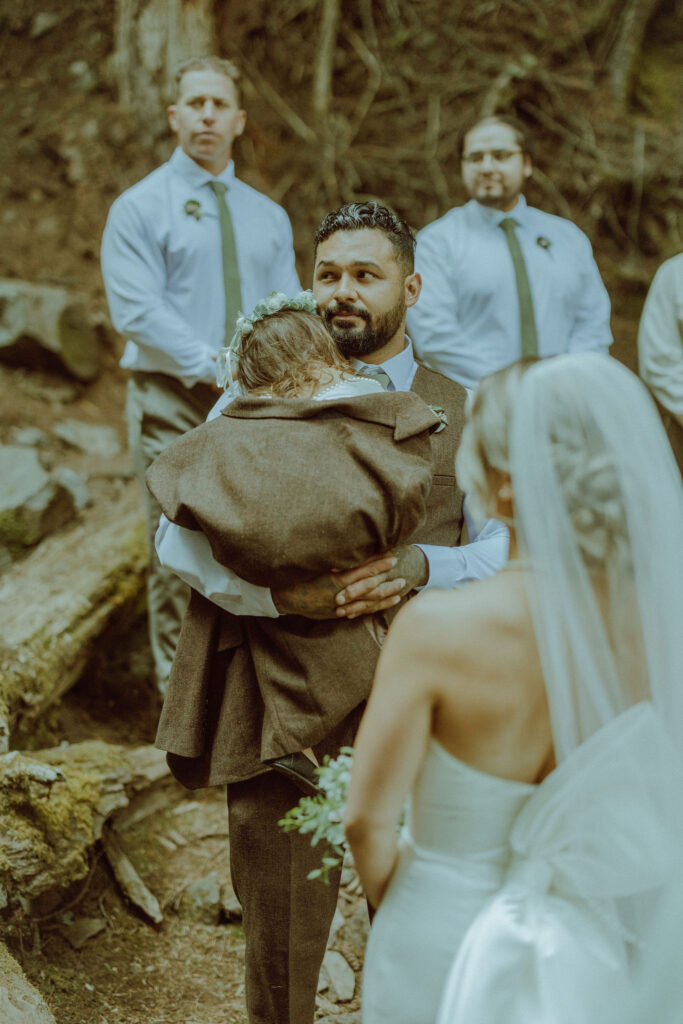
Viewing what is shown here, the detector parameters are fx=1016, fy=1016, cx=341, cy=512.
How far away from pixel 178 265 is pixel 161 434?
716 mm

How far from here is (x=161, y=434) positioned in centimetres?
433

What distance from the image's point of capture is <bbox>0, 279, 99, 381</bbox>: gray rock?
5.97 metres

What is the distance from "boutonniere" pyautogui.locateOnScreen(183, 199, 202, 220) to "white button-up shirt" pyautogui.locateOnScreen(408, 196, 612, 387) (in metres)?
1.03

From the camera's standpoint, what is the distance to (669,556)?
64.9 inches

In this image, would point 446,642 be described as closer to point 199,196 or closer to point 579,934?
point 579,934

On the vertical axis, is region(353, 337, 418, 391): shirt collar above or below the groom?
above

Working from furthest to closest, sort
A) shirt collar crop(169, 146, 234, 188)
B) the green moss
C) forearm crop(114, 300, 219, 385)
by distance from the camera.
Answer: shirt collar crop(169, 146, 234, 188), forearm crop(114, 300, 219, 385), the green moss

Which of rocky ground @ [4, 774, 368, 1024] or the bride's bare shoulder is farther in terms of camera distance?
rocky ground @ [4, 774, 368, 1024]

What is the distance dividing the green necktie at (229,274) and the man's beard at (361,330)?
4.87ft

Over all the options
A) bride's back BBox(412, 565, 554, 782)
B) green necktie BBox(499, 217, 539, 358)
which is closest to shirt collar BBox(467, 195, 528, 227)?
green necktie BBox(499, 217, 539, 358)

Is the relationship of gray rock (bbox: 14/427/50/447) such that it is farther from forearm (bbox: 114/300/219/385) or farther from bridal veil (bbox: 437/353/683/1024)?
bridal veil (bbox: 437/353/683/1024)

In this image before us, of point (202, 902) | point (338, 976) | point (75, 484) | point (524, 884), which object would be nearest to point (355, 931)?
point (338, 976)

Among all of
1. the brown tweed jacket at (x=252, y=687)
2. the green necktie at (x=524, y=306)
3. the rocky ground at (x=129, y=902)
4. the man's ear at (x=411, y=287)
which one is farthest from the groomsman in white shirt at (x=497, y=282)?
the brown tweed jacket at (x=252, y=687)

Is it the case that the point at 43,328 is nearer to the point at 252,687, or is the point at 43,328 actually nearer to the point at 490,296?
the point at 490,296
